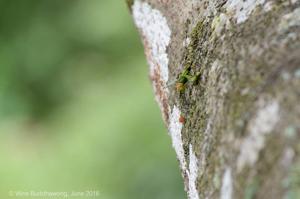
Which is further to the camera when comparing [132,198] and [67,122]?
[67,122]

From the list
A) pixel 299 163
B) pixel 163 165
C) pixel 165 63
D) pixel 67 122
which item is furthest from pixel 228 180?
pixel 67 122

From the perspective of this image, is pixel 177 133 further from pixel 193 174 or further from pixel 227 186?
pixel 227 186

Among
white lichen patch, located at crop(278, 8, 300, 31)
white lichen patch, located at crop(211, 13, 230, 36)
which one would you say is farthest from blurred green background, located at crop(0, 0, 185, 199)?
white lichen patch, located at crop(278, 8, 300, 31)

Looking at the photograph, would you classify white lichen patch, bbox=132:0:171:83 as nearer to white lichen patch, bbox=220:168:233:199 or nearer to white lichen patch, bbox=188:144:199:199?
white lichen patch, bbox=188:144:199:199

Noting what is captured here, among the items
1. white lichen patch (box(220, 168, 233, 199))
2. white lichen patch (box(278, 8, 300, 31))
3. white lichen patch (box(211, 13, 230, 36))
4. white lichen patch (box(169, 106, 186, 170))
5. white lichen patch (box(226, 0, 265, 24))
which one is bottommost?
white lichen patch (box(169, 106, 186, 170))

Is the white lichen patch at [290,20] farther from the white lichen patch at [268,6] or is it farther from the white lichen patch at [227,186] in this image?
the white lichen patch at [227,186]

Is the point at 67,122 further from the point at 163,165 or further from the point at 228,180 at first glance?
the point at 228,180

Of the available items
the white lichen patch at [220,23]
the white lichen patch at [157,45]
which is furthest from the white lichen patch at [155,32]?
the white lichen patch at [220,23]

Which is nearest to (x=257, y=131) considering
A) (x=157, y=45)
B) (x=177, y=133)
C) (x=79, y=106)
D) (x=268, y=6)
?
(x=268, y=6)
